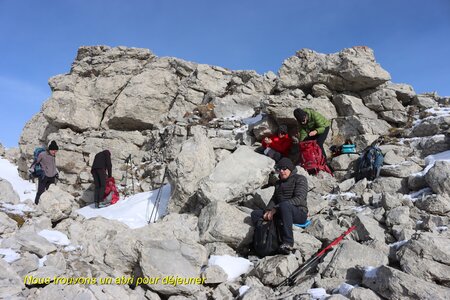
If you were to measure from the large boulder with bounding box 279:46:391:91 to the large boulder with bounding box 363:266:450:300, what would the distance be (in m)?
12.1

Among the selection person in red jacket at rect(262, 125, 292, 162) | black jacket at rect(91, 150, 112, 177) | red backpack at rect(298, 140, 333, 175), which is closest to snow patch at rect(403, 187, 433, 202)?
red backpack at rect(298, 140, 333, 175)

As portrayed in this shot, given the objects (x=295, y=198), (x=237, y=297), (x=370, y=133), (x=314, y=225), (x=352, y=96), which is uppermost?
(x=352, y=96)

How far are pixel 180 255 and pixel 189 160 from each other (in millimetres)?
4831

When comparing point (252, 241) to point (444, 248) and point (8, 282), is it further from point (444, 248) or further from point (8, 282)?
point (8, 282)

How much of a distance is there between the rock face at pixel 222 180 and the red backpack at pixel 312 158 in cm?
45

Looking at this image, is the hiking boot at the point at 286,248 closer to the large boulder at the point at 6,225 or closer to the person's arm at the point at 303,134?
the large boulder at the point at 6,225

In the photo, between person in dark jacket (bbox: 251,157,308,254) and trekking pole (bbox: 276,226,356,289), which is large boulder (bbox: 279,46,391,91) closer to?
person in dark jacket (bbox: 251,157,308,254)

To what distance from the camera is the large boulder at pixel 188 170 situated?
11.4 meters

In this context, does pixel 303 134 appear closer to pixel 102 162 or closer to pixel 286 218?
pixel 286 218

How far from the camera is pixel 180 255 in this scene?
7.48 meters

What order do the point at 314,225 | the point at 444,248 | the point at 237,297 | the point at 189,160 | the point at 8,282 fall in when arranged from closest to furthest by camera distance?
the point at 8,282 < the point at 444,248 < the point at 237,297 < the point at 314,225 < the point at 189,160

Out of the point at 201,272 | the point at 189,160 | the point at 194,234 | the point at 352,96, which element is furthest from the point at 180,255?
the point at 352,96

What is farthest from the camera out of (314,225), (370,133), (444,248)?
(370,133)

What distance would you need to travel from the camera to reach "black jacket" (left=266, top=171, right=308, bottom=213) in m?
8.59
